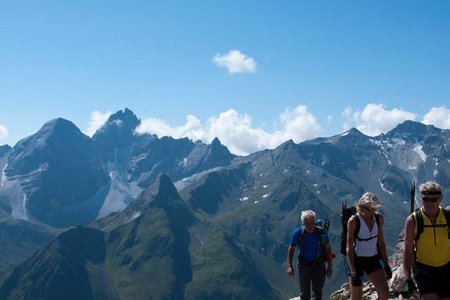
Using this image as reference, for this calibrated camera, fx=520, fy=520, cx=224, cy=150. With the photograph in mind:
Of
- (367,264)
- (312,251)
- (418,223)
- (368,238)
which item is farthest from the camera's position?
(312,251)

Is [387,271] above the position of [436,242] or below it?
below

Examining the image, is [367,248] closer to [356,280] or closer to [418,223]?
[356,280]

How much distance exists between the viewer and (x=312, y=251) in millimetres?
17109

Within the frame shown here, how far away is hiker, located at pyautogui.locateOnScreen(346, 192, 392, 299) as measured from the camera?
1438 centimetres

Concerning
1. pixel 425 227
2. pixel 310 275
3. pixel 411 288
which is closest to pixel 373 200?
pixel 425 227

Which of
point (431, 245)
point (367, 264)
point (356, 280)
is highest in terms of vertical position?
point (431, 245)

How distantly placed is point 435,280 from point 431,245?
851 millimetres

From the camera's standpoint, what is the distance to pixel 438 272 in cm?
1273

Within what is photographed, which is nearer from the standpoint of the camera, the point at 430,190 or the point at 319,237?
the point at 430,190

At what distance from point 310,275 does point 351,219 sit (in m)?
3.79

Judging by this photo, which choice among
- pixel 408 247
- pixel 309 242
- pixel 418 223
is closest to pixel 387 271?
pixel 408 247

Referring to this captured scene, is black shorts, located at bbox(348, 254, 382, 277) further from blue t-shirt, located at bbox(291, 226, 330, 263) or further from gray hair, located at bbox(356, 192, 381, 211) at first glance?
blue t-shirt, located at bbox(291, 226, 330, 263)

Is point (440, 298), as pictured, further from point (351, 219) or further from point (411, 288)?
point (351, 219)

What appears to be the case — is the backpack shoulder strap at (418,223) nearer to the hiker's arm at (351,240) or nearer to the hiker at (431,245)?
the hiker at (431,245)
